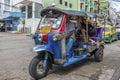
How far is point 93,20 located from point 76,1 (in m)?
33.7

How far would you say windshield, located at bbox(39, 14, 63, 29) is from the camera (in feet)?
24.5

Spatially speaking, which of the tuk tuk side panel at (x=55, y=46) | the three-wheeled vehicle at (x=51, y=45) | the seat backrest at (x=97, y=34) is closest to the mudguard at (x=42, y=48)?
the three-wheeled vehicle at (x=51, y=45)

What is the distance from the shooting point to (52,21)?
7.68 metres

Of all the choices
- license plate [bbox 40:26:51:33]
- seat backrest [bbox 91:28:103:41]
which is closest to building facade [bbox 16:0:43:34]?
seat backrest [bbox 91:28:103:41]

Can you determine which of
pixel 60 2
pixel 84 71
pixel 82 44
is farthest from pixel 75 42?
pixel 60 2

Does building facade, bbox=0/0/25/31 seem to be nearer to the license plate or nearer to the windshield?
the windshield

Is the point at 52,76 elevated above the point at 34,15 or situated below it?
below

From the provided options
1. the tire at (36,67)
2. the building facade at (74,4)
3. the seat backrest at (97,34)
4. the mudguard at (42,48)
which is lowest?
the tire at (36,67)

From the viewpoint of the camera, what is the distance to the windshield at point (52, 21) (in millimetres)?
7477

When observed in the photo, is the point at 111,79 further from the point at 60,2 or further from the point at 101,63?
the point at 60,2

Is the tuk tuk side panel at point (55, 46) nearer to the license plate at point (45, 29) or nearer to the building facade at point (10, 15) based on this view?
the license plate at point (45, 29)

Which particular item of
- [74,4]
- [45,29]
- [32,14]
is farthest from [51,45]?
[74,4]

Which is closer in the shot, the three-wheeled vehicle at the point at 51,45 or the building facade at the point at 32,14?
the three-wheeled vehicle at the point at 51,45

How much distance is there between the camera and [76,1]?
140 ft
